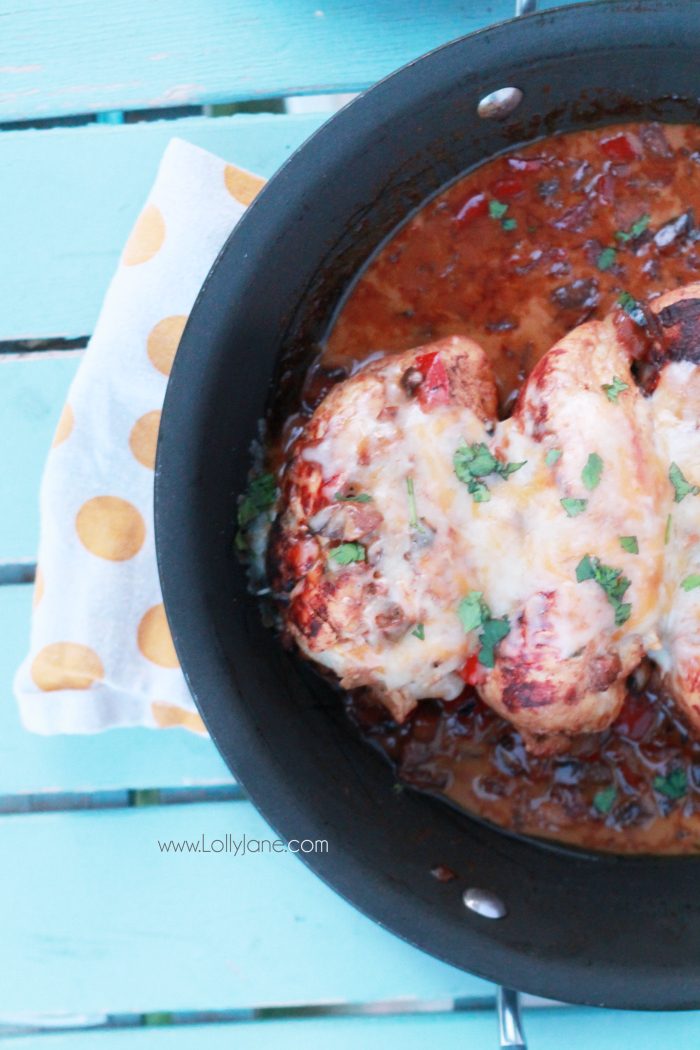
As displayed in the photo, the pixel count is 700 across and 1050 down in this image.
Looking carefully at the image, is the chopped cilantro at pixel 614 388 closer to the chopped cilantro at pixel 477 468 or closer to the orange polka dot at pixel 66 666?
the chopped cilantro at pixel 477 468

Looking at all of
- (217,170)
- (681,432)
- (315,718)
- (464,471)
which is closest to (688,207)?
(681,432)

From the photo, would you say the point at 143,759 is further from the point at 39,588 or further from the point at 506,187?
the point at 506,187

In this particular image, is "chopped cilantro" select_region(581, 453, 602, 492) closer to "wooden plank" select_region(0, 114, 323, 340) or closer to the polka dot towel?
the polka dot towel

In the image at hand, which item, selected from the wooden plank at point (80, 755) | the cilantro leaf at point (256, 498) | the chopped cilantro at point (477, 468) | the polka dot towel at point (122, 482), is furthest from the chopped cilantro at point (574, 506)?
the wooden plank at point (80, 755)

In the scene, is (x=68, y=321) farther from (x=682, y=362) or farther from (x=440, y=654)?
(x=682, y=362)

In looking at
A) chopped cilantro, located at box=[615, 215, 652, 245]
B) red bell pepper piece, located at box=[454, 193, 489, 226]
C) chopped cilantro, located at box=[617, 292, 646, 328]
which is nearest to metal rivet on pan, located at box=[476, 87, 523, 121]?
red bell pepper piece, located at box=[454, 193, 489, 226]
